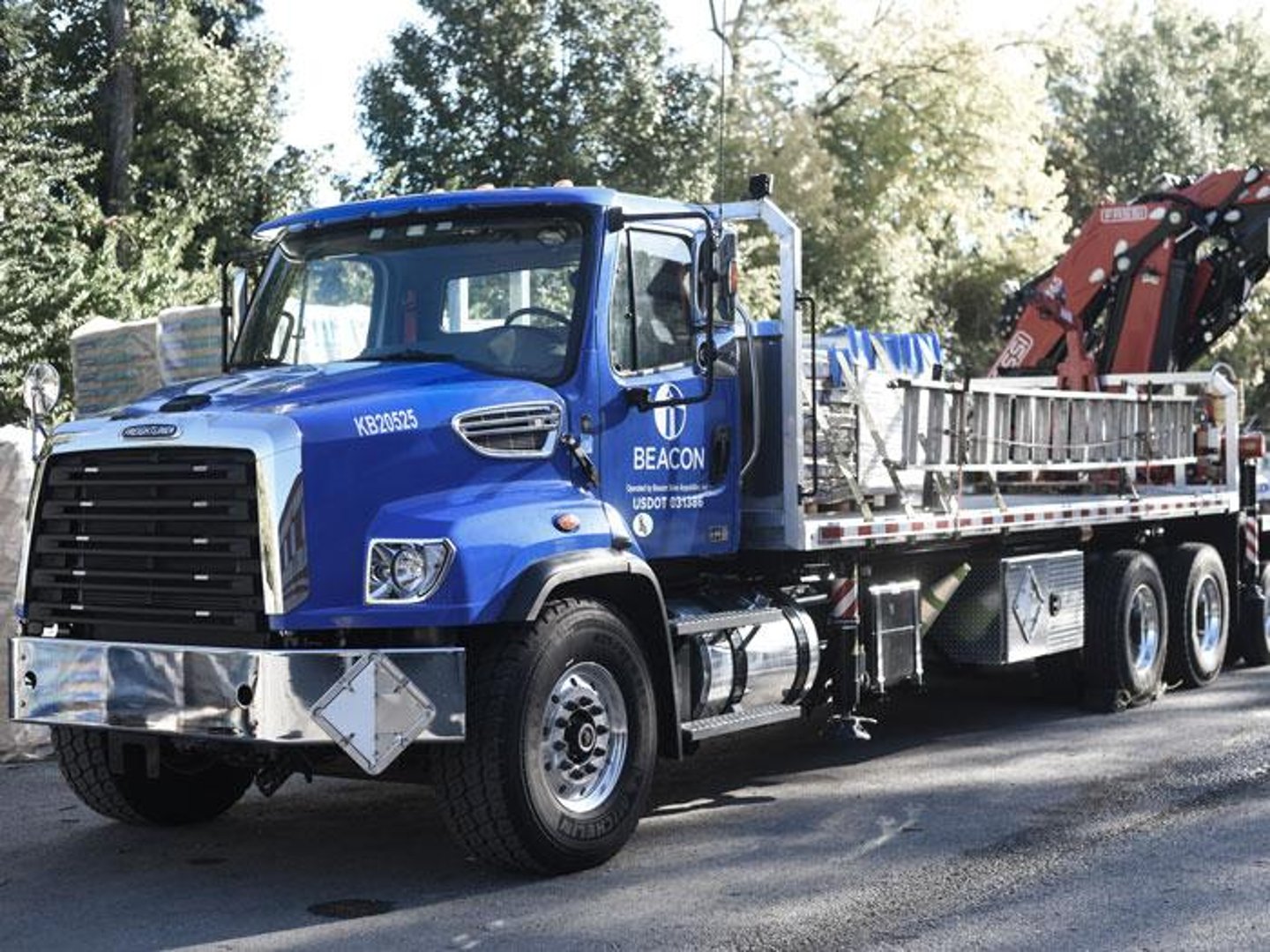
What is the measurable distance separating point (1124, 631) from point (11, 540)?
701 cm

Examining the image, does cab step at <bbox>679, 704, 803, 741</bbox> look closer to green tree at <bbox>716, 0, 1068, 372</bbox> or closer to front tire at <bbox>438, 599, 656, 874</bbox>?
front tire at <bbox>438, 599, 656, 874</bbox>

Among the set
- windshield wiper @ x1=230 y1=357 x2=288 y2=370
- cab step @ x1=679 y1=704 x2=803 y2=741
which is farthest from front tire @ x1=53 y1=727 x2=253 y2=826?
cab step @ x1=679 y1=704 x2=803 y2=741

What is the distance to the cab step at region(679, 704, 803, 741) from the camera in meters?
7.42

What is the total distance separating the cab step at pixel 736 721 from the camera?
7.42m

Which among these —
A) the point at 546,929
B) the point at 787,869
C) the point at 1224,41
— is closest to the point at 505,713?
the point at 546,929

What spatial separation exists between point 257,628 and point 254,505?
46 centimetres

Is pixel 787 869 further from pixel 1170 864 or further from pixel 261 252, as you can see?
pixel 261 252

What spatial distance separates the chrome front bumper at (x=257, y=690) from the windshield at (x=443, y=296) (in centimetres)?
151

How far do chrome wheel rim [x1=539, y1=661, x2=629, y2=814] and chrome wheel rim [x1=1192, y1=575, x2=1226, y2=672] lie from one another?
6.62 meters

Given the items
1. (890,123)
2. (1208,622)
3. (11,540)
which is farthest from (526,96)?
(11,540)

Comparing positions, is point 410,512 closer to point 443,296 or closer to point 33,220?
point 443,296

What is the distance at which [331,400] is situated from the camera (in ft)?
21.3

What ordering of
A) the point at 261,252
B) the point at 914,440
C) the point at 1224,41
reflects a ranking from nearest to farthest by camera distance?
1. the point at 261,252
2. the point at 914,440
3. the point at 1224,41

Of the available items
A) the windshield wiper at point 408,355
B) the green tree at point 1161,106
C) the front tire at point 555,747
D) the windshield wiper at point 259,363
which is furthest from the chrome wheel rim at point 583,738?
the green tree at point 1161,106
